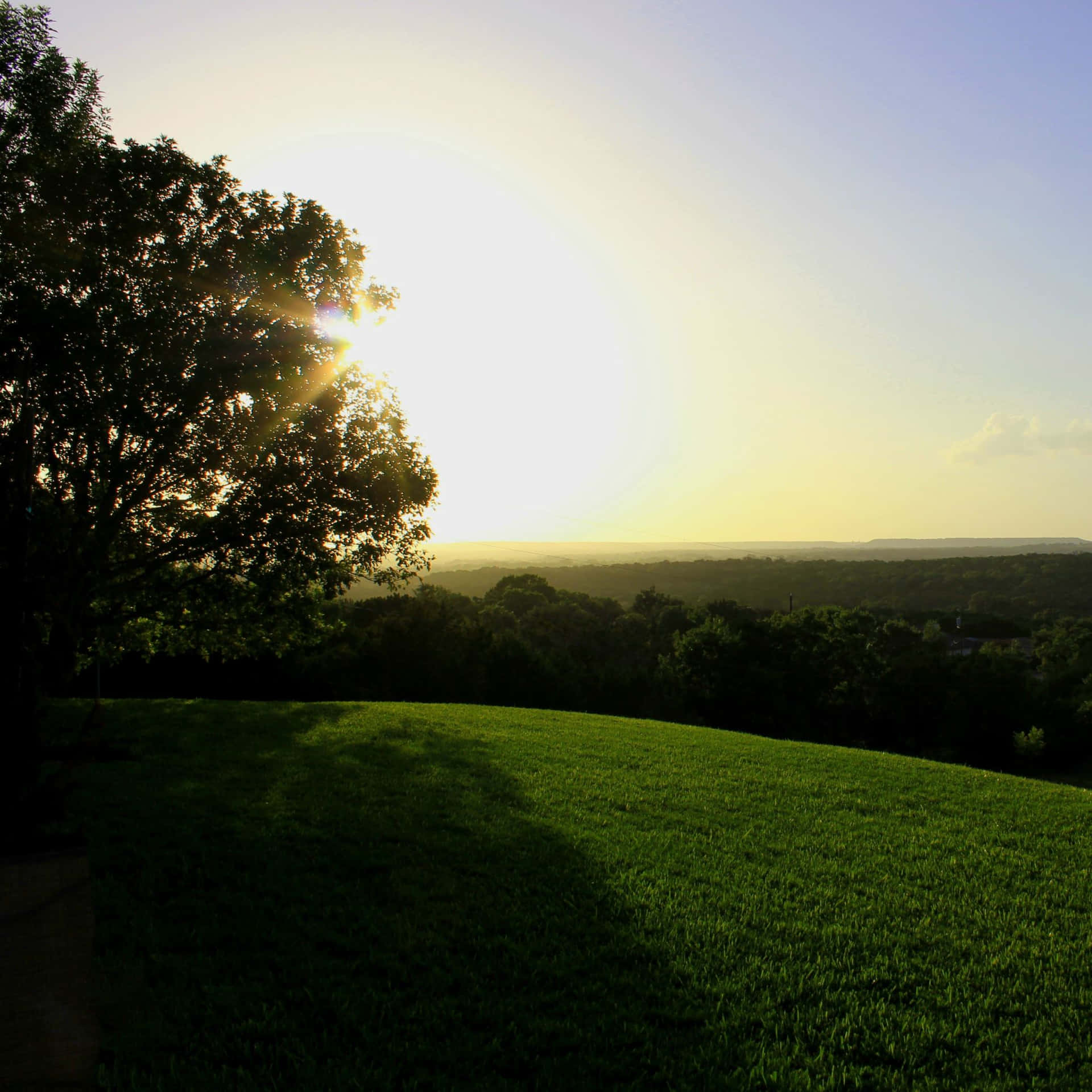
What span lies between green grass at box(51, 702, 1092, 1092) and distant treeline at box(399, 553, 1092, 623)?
69921 mm

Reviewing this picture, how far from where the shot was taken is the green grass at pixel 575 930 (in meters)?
4.74

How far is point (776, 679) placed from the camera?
39.0m

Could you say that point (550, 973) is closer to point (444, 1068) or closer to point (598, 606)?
point (444, 1068)

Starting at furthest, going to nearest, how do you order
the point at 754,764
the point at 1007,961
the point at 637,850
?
1. the point at 754,764
2. the point at 637,850
3. the point at 1007,961

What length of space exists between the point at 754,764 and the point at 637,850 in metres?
6.27

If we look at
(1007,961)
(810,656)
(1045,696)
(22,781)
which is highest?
(22,781)

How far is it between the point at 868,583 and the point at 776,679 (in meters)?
78.7

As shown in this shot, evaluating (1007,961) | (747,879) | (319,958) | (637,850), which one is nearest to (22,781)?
(319,958)

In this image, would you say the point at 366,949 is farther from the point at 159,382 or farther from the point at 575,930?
the point at 159,382

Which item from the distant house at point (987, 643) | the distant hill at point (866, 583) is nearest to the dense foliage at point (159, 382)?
the distant house at point (987, 643)

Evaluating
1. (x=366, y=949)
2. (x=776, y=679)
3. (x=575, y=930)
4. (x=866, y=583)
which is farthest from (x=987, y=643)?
(x=866, y=583)

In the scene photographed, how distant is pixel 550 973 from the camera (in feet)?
18.8

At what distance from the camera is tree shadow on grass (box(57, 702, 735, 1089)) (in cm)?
465

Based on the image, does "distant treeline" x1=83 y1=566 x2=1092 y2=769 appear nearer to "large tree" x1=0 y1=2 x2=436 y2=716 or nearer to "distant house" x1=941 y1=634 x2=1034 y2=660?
"distant house" x1=941 y1=634 x2=1034 y2=660
